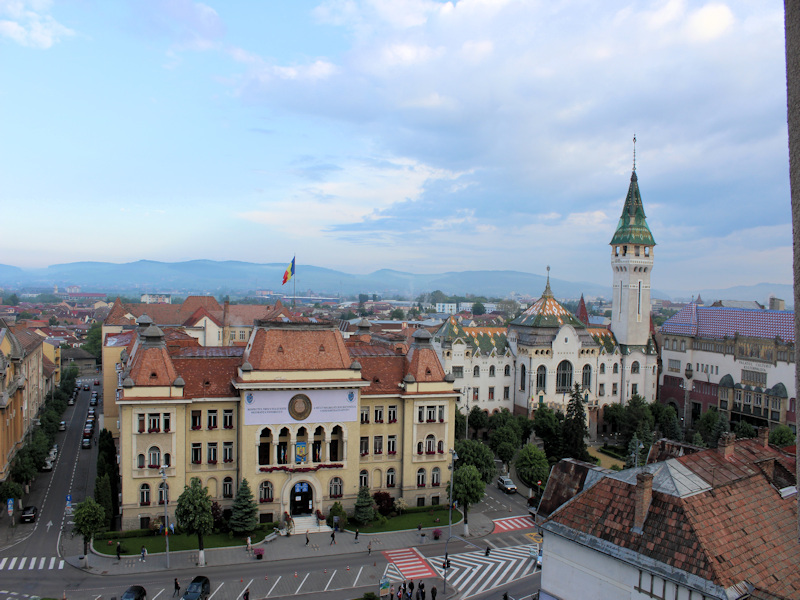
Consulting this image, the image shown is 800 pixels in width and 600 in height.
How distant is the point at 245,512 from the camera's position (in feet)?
150

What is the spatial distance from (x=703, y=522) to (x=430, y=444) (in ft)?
99.6

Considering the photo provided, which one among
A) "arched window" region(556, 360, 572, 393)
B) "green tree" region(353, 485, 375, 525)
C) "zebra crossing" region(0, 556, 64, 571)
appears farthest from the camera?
"arched window" region(556, 360, 572, 393)

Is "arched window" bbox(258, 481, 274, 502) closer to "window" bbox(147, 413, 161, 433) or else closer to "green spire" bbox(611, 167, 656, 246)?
"window" bbox(147, 413, 161, 433)

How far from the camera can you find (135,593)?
35656 mm

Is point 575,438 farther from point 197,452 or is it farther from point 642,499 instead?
point 642,499

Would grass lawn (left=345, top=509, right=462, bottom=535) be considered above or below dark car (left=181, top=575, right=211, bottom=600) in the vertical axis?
below

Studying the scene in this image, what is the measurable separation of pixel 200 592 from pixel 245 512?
9.55 meters

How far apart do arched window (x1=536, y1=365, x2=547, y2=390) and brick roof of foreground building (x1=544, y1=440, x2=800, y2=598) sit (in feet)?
163

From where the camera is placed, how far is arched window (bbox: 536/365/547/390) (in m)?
81.2

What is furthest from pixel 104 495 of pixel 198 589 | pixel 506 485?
pixel 506 485

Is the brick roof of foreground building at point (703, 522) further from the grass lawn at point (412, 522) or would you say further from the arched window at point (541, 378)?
the arched window at point (541, 378)

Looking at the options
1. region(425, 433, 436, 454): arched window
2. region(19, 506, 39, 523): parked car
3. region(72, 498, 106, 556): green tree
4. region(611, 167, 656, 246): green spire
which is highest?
region(611, 167, 656, 246): green spire

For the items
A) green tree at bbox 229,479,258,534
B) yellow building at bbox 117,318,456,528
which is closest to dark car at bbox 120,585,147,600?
green tree at bbox 229,479,258,534

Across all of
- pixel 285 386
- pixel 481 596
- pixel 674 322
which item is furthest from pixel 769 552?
pixel 674 322
